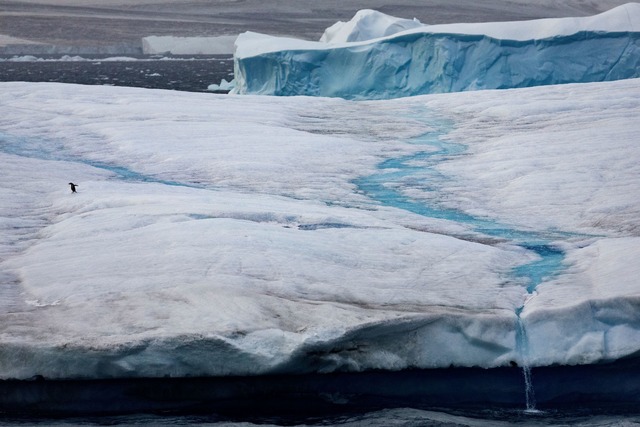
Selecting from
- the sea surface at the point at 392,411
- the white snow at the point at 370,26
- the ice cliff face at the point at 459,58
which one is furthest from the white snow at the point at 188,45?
the sea surface at the point at 392,411

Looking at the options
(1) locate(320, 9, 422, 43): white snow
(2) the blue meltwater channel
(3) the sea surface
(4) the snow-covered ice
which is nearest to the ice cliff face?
(1) locate(320, 9, 422, 43): white snow

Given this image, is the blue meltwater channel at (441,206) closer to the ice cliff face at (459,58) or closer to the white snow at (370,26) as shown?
the ice cliff face at (459,58)

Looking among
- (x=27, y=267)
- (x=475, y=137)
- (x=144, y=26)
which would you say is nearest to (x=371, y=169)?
(x=475, y=137)

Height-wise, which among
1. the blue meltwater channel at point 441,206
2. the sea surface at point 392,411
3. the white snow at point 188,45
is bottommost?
the white snow at point 188,45

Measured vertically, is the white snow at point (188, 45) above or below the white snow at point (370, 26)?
below

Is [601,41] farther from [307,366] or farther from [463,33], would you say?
[307,366]

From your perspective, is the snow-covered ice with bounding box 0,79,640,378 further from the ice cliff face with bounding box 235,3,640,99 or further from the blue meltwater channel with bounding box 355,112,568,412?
the ice cliff face with bounding box 235,3,640,99

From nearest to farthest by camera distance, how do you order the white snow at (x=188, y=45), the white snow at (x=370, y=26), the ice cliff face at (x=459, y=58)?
the ice cliff face at (x=459, y=58), the white snow at (x=370, y=26), the white snow at (x=188, y=45)
